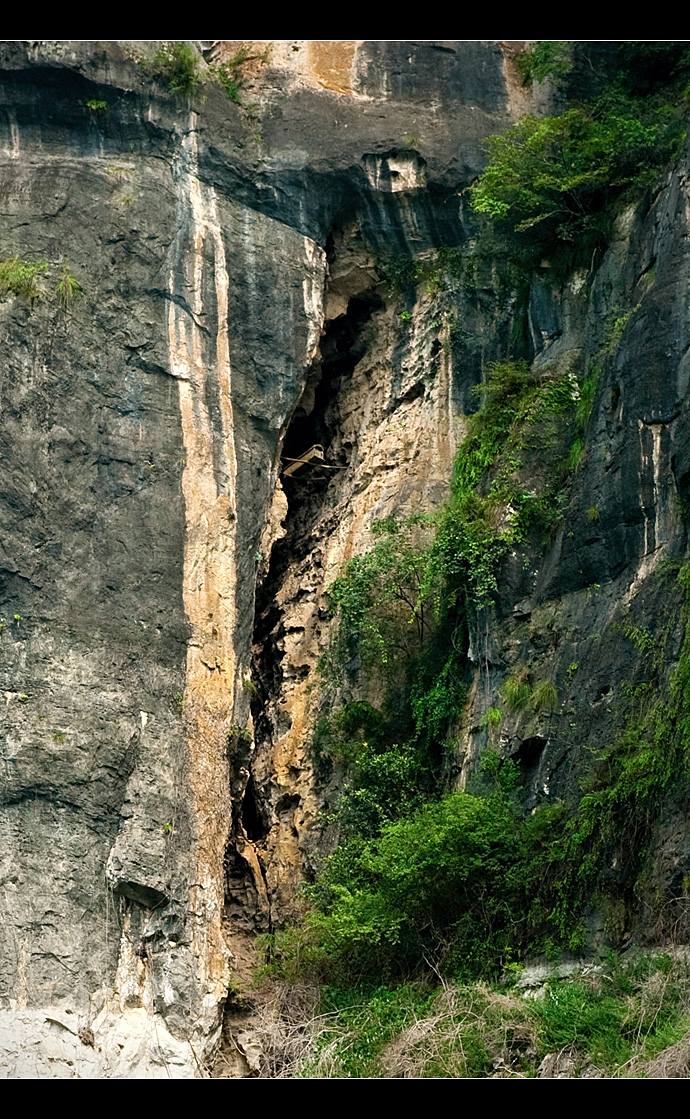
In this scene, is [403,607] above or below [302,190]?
below

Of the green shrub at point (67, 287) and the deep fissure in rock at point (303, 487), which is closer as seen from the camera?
the green shrub at point (67, 287)

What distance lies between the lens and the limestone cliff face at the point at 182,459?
638 inches

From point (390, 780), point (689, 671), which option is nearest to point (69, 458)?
point (390, 780)

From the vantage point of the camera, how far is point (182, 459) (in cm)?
1838

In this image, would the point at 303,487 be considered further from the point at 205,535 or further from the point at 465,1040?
the point at 465,1040

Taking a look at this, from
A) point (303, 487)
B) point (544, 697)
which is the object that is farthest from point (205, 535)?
point (544, 697)

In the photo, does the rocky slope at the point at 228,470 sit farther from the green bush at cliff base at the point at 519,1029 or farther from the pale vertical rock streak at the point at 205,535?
the green bush at cliff base at the point at 519,1029

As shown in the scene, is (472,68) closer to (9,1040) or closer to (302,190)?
(302,190)

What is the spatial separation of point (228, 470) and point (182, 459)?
0.63 m

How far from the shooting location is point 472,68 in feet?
68.9

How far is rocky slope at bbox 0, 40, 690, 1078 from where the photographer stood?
51.7ft

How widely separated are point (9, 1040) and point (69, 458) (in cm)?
666

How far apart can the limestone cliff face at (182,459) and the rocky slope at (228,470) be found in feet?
0.12

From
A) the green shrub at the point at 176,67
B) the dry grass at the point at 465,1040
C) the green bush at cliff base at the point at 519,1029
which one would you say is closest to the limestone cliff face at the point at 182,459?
the green shrub at the point at 176,67
